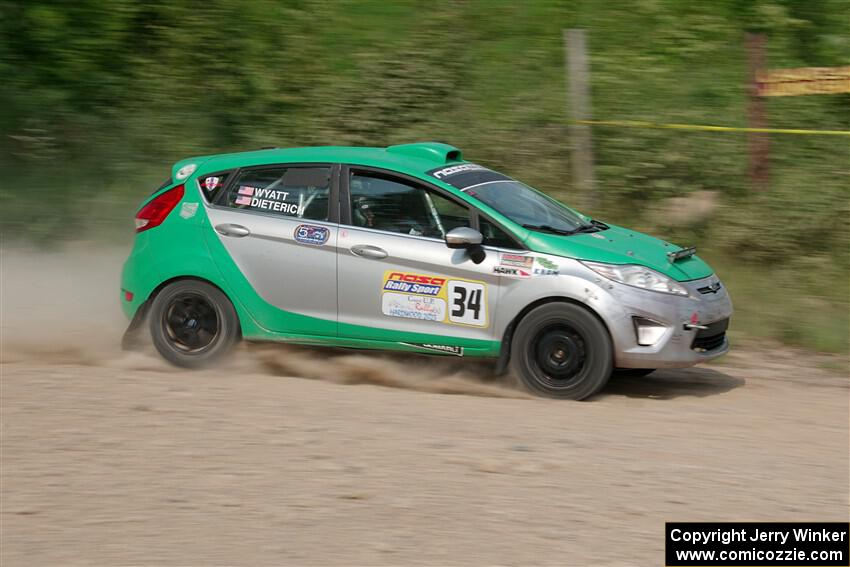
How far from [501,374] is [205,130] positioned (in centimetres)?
806

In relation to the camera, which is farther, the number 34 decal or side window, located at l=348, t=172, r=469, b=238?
side window, located at l=348, t=172, r=469, b=238

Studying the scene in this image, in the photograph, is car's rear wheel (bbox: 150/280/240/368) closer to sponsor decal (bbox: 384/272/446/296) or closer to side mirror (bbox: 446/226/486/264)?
sponsor decal (bbox: 384/272/446/296)

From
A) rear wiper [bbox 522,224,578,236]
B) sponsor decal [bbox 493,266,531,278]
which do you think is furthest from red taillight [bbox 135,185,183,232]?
rear wiper [bbox 522,224,578,236]

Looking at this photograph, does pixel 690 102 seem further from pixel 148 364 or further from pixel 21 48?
pixel 21 48

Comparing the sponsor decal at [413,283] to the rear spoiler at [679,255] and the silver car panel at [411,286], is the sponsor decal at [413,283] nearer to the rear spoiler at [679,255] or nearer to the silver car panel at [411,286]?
the silver car panel at [411,286]

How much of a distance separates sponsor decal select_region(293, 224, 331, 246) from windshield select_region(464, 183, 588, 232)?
1118 millimetres

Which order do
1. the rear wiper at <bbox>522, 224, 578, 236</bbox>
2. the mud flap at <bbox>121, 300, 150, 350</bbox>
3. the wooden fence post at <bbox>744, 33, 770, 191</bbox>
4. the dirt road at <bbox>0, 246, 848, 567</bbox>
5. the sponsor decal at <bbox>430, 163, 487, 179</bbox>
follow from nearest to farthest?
1. the dirt road at <bbox>0, 246, 848, 567</bbox>
2. the rear wiper at <bbox>522, 224, 578, 236</bbox>
3. the sponsor decal at <bbox>430, 163, 487, 179</bbox>
4. the mud flap at <bbox>121, 300, 150, 350</bbox>
5. the wooden fence post at <bbox>744, 33, 770, 191</bbox>

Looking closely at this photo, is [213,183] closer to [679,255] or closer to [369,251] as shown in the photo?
[369,251]

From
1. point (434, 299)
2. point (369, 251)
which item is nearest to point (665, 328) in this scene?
point (434, 299)

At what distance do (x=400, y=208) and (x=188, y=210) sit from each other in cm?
175

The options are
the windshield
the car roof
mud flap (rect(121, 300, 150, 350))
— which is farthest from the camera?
mud flap (rect(121, 300, 150, 350))

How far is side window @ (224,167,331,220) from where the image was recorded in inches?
321

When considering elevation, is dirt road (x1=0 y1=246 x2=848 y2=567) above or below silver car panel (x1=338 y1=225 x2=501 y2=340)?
below

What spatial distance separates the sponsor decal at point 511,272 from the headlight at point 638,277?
0.41 m
